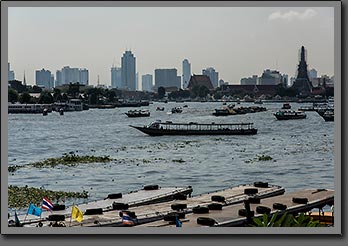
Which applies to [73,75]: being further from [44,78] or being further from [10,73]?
[10,73]

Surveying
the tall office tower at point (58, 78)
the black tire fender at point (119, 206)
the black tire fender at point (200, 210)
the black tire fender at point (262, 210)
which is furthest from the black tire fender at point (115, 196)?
the black tire fender at point (262, 210)

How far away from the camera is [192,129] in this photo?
23.5 ft

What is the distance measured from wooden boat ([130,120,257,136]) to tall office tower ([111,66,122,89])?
1.39 m

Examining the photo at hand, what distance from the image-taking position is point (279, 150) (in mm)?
5250

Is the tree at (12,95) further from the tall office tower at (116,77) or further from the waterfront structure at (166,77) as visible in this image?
the waterfront structure at (166,77)

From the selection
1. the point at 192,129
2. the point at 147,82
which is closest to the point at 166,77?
the point at 147,82

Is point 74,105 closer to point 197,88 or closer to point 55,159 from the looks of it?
point 55,159

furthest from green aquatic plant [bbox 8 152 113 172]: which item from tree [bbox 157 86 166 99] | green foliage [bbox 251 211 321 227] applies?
green foliage [bbox 251 211 321 227]

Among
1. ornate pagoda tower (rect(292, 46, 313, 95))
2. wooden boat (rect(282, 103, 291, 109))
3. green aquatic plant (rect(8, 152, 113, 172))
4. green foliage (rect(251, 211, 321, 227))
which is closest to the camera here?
green foliage (rect(251, 211, 321, 227))

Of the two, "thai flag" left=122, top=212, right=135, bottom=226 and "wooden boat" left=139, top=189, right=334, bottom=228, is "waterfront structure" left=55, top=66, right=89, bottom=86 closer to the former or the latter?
"thai flag" left=122, top=212, right=135, bottom=226

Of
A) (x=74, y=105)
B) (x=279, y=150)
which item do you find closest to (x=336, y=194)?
(x=279, y=150)

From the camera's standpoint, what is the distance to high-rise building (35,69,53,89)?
182 inches

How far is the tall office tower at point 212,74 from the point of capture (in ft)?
15.1

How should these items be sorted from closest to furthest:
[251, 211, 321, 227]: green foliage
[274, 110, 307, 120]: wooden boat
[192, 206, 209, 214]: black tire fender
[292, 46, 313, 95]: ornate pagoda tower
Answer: [251, 211, 321, 227]: green foliage → [192, 206, 209, 214]: black tire fender → [292, 46, 313, 95]: ornate pagoda tower → [274, 110, 307, 120]: wooden boat
